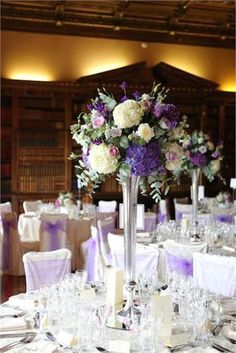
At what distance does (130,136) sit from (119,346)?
0.96m

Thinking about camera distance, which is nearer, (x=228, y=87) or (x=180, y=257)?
(x=180, y=257)

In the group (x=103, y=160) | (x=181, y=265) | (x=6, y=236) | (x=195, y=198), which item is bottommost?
(x=6, y=236)

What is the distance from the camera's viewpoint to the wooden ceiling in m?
8.65

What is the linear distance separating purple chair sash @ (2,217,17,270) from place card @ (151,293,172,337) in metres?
4.21

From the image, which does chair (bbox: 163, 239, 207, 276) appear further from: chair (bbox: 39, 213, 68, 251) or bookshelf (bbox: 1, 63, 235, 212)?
bookshelf (bbox: 1, 63, 235, 212)

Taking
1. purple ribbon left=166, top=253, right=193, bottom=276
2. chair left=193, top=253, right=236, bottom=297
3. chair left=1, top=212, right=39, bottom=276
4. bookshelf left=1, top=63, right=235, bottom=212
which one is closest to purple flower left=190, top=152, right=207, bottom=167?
purple ribbon left=166, top=253, right=193, bottom=276

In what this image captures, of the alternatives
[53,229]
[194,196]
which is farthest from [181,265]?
[53,229]

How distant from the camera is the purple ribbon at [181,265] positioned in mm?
3928

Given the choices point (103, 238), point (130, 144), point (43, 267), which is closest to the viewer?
point (130, 144)

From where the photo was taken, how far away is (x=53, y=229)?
6195mm

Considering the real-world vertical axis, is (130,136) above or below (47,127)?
below

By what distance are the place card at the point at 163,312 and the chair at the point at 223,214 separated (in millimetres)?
4869

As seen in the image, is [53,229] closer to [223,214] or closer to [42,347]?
[223,214]

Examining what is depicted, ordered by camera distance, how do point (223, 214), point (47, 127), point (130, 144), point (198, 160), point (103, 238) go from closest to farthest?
point (130, 144) < point (198, 160) < point (103, 238) < point (223, 214) < point (47, 127)
